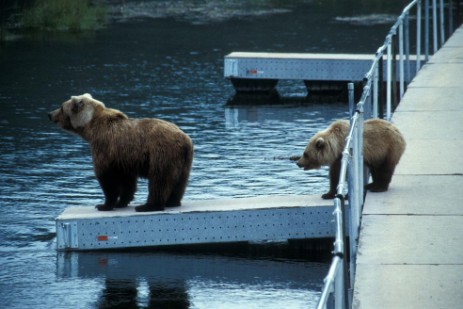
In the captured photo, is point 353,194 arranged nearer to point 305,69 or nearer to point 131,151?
point 131,151

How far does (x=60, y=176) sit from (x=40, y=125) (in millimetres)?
4337

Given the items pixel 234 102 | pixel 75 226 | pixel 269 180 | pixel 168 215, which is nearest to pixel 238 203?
pixel 168 215

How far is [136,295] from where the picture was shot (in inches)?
417

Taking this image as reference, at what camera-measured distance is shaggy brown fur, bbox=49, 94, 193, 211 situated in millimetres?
11609

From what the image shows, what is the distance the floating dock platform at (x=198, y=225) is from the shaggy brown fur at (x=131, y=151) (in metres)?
0.26

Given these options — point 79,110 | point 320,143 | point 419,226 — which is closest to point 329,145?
point 320,143

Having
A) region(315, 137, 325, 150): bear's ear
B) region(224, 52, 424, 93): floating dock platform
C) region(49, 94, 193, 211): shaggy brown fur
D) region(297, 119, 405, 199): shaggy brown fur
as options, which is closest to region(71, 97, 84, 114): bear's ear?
region(49, 94, 193, 211): shaggy brown fur

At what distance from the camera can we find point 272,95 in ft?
76.7

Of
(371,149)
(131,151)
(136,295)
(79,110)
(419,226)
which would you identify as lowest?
(136,295)

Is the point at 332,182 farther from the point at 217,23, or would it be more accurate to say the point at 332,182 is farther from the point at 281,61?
the point at 217,23

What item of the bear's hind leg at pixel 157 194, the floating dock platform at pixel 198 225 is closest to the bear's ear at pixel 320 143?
the floating dock platform at pixel 198 225

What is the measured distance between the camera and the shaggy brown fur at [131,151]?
11609mm

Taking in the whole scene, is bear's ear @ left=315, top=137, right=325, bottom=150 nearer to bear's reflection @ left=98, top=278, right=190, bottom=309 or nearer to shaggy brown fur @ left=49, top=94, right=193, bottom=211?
shaggy brown fur @ left=49, top=94, right=193, bottom=211

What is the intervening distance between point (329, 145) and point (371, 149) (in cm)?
38
